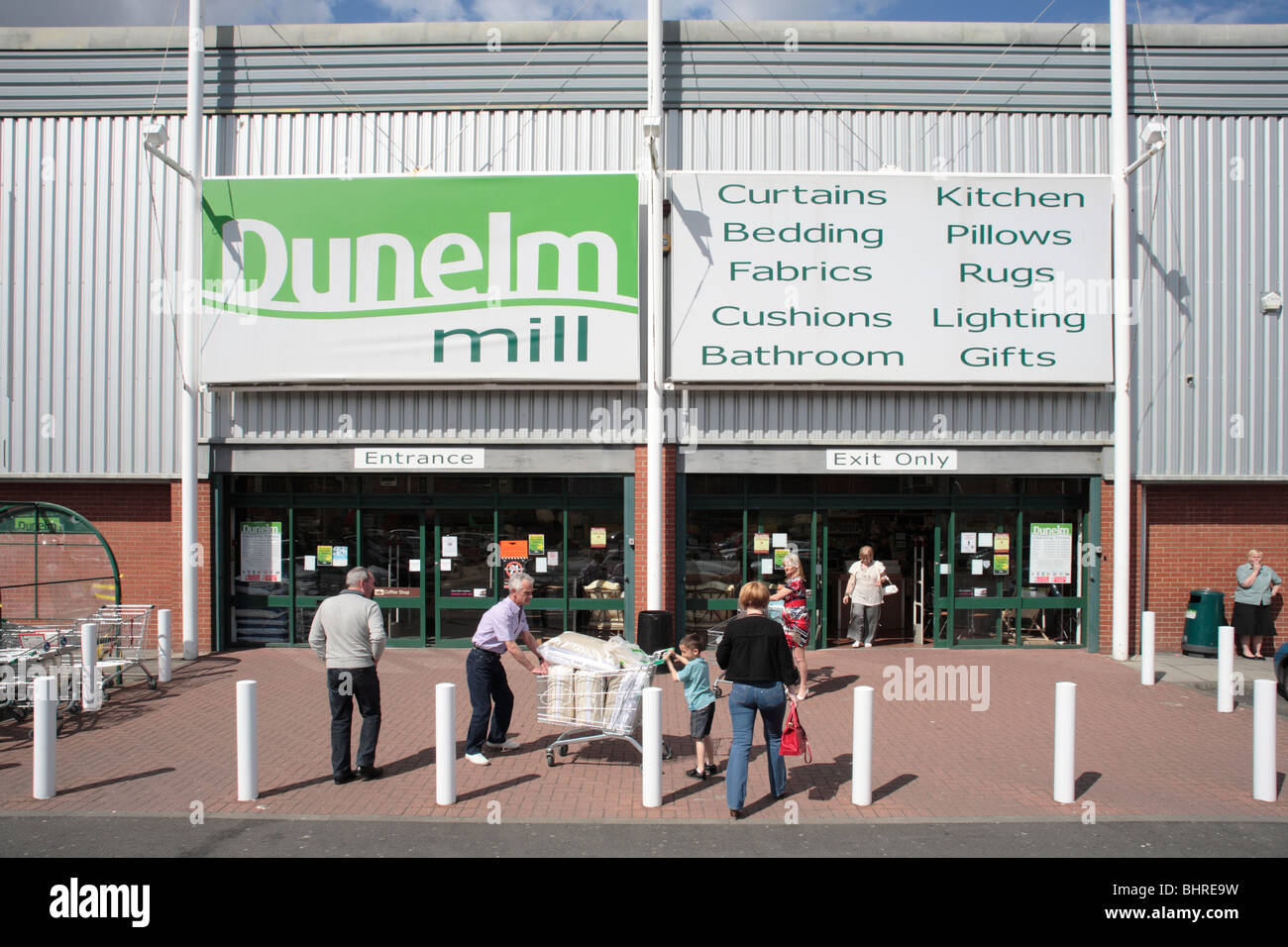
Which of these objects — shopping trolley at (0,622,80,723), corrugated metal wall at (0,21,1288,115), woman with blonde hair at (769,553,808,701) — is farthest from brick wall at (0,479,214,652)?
woman with blonde hair at (769,553,808,701)

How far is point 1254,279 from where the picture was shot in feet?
41.7

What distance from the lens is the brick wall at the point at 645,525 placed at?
12.3 meters

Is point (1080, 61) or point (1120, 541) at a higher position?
point (1080, 61)

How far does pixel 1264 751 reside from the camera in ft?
22.2

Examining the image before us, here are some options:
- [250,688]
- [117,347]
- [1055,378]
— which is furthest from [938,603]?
[117,347]

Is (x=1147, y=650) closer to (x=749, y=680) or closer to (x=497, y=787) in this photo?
(x=749, y=680)

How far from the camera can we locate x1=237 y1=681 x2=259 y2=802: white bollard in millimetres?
6668

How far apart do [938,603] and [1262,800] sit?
20.4 feet

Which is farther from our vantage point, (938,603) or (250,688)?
(938,603)

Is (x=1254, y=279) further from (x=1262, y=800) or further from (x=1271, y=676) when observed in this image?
(x=1262, y=800)

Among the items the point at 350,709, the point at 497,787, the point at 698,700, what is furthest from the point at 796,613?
the point at 350,709

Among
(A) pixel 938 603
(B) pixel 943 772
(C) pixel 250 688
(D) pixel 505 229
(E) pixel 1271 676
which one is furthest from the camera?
(A) pixel 938 603

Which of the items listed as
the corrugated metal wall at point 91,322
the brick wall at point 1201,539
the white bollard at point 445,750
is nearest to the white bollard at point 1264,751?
the white bollard at point 445,750

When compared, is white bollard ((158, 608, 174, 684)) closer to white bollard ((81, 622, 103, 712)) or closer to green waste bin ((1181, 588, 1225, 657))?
white bollard ((81, 622, 103, 712))
